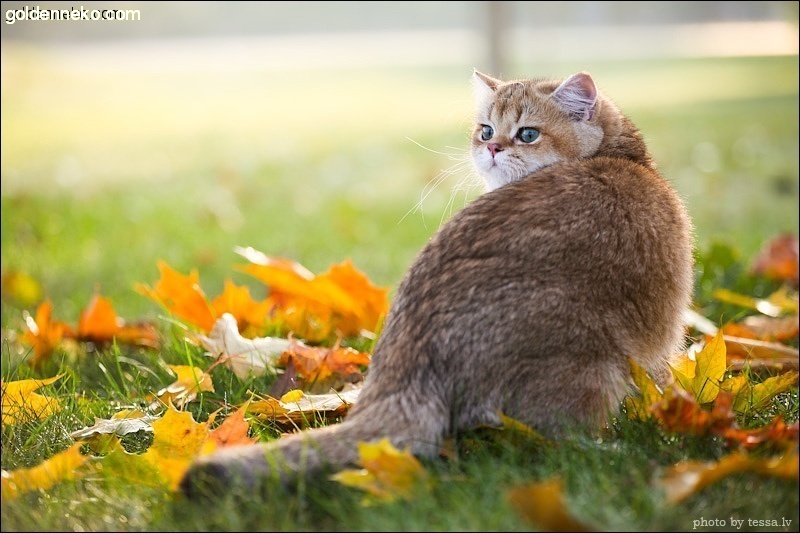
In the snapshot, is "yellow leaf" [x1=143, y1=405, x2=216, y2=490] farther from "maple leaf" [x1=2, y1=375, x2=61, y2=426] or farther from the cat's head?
the cat's head

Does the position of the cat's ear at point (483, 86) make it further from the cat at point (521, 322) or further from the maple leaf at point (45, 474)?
the maple leaf at point (45, 474)

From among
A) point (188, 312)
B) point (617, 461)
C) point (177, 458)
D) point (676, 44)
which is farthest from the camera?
point (676, 44)

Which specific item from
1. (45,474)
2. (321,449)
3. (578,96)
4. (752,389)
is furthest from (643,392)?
(45,474)

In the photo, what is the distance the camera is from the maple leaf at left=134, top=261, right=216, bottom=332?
3.66 meters

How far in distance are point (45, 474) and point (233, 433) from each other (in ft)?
1.58

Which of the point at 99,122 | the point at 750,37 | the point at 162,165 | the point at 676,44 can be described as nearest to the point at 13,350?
the point at 162,165

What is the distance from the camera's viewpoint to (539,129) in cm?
314

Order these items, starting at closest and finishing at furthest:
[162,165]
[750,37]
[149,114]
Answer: [162,165] < [750,37] < [149,114]

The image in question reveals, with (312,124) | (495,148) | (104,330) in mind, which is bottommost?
(312,124)

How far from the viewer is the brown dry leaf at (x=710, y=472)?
2049 mm

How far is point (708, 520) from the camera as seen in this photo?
2.06 metres

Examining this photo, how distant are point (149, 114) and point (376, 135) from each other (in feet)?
11.8

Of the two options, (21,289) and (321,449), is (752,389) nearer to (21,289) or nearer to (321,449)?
(321,449)

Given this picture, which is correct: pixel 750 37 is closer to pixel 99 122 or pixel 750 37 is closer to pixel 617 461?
pixel 99 122
